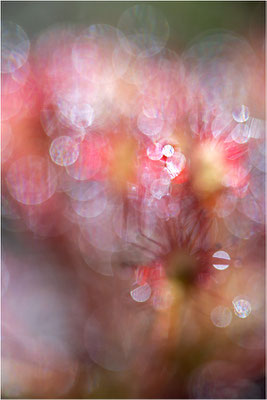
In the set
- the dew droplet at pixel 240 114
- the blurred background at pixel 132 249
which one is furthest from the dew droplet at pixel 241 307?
the dew droplet at pixel 240 114

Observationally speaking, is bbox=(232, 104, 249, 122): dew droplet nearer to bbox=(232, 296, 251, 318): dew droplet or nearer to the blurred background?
the blurred background

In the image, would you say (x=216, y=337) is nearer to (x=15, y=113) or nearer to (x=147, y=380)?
(x=147, y=380)

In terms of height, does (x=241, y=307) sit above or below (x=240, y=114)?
below

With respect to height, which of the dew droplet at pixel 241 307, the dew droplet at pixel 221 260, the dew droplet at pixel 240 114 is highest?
the dew droplet at pixel 240 114

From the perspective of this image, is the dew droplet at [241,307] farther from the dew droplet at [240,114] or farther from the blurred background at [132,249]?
the dew droplet at [240,114]

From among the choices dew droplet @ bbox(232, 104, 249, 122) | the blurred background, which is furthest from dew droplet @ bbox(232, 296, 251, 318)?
dew droplet @ bbox(232, 104, 249, 122)

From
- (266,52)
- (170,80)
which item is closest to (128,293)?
(170,80)

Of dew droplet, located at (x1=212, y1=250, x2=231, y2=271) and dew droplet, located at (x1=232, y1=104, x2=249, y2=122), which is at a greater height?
dew droplet, located at (x1=232, y1=104, x2=249, y2=122)

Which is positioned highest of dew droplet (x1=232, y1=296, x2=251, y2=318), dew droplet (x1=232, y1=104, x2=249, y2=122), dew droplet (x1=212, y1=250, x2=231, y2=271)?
dew droplet (x1=232, y1=104, x2=249, y2=122)

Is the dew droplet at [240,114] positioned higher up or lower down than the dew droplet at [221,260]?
higher up

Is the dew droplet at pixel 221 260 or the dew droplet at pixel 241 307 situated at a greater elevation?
the dew droplet at pixel 221 260

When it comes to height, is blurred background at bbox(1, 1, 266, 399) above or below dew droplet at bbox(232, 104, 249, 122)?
below
